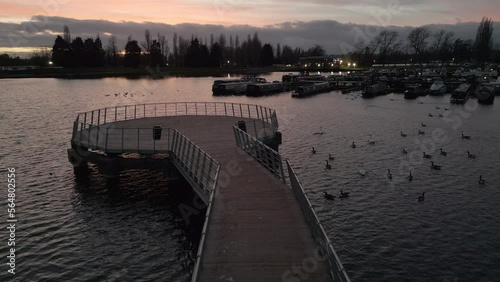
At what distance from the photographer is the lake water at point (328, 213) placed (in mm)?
18266

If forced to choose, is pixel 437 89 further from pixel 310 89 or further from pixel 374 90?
pixel 310 89

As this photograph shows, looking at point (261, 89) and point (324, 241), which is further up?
point (261, 89)

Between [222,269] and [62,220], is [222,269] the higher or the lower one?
the higher one

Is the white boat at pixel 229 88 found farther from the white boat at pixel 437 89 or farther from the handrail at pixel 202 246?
the handrail at pixel 202 246

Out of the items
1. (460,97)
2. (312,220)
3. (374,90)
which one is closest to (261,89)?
(374,90)

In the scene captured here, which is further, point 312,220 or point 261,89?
point 261,89

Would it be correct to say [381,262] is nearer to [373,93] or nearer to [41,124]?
[41,124]


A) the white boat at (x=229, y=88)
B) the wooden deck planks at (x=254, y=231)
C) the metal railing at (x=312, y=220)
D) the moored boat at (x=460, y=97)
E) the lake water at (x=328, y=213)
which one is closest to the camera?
the metal railing at (x=312, y=220)

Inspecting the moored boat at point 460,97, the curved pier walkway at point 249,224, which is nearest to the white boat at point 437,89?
the moored boat at point 460,97

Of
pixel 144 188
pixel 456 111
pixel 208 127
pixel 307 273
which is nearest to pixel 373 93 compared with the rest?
pixel 456 111

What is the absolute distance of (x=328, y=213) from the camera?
79.7 feet

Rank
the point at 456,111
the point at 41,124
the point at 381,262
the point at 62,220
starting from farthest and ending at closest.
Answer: the point at 456,111, the point at 41,124, the point at 62,220, the point at 381,262

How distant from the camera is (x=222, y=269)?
34.7ft

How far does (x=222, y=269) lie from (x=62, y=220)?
1637cm
